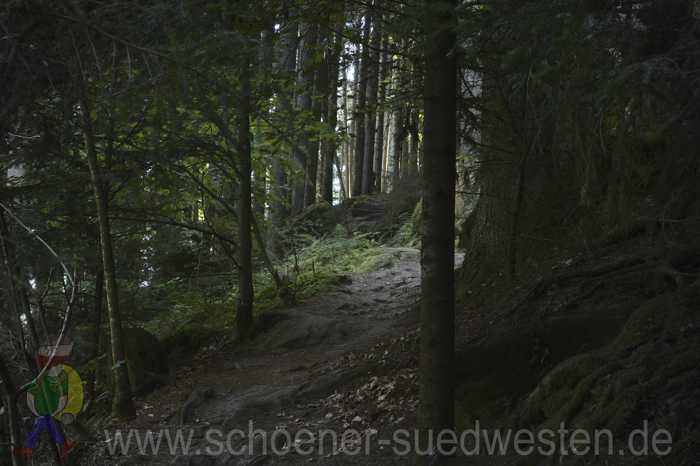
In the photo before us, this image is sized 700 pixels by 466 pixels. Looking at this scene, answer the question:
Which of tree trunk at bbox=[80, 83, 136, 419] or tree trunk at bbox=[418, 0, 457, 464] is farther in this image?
tree trunk at bbox=[80, 83, 136, 419]

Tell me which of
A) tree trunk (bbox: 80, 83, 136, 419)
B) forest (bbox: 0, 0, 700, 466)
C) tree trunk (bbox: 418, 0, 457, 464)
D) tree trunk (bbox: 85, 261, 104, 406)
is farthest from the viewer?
tree trunk (bbox: 85, 261, 104, 406)

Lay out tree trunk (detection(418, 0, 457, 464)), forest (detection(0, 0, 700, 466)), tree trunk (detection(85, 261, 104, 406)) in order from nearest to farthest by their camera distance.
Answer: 1. forest (detection(0, 0, 700, 466))
2. tree trunk (detection(418, 0, 457, 464))
3. tree trunk (detection(85, 261, 104, 406))

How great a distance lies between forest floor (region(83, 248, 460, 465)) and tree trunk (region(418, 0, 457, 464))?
124cm

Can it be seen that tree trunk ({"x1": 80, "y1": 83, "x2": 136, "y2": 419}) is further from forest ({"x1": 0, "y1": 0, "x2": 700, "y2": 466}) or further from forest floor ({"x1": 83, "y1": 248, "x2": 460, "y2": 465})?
forest floor ({"x1": 83, "y1": 248, "x2": 460, "y2": 465})

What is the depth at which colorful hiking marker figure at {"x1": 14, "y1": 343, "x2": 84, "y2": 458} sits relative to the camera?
429 cm

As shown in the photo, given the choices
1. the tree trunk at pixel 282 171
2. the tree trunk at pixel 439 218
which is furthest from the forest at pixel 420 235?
the tree trunk at pixel 282 171

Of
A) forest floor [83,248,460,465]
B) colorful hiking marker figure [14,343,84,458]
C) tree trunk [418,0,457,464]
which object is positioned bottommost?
forest floor [83,248,460,465]

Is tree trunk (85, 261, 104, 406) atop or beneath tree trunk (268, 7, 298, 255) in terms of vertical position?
beneath

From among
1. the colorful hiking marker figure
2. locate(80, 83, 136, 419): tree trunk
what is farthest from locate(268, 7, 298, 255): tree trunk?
the colorful hiking marker figure

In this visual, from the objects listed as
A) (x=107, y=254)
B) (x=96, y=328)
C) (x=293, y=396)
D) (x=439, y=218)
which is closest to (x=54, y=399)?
(x=439, y=218)

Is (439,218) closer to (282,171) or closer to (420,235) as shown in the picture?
(420,235)

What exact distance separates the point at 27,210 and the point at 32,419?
3.05 meters

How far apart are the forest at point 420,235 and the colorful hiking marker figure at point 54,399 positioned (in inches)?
1.3

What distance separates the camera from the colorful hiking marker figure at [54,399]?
429 centimetres
